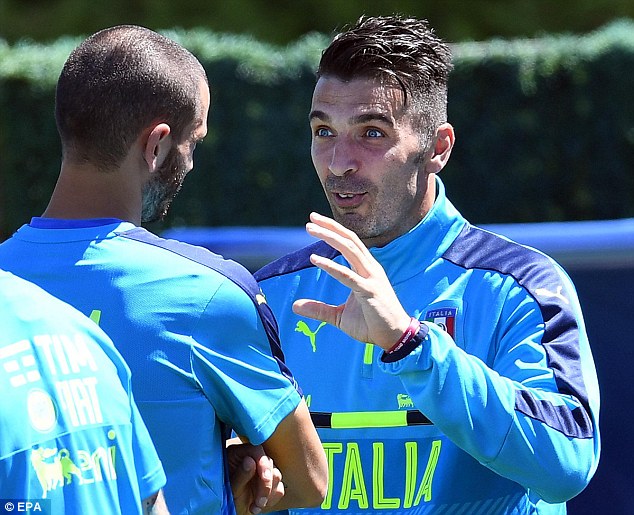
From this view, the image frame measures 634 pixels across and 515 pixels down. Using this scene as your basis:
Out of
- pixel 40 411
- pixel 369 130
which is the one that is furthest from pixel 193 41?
pixel 40 411

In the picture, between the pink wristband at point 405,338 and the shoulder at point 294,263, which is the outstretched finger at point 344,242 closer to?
the pink wristband at point 405,338

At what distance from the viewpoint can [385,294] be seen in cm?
224

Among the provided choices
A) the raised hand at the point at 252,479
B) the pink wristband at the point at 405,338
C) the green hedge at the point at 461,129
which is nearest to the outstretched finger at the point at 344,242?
the pink wristband at the point at 405,338

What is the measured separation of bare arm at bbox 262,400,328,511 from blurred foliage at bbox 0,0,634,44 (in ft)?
39.6

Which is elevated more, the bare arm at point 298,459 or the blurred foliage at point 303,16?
the blurred foliage at point 303,16

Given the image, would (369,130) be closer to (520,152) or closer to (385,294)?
(385,294)

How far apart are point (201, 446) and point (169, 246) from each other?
1.25 feet

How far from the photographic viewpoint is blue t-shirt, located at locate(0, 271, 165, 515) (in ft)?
4.99

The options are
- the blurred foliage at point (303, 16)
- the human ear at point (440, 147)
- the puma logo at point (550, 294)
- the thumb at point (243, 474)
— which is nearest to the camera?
the thumb at point (243, 474)

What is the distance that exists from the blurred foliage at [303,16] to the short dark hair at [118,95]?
11.8m

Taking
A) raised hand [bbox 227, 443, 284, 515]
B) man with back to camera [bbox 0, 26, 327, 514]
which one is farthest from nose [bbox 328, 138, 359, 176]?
raised hand [bbox 227, 443, 284, 515]

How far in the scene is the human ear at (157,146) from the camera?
220 cm

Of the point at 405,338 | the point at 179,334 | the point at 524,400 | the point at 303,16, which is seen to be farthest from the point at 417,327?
the point at 303,16

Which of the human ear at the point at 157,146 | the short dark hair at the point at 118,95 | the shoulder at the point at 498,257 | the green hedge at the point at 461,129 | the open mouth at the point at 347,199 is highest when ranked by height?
the short dark hair at the point at 118,95
